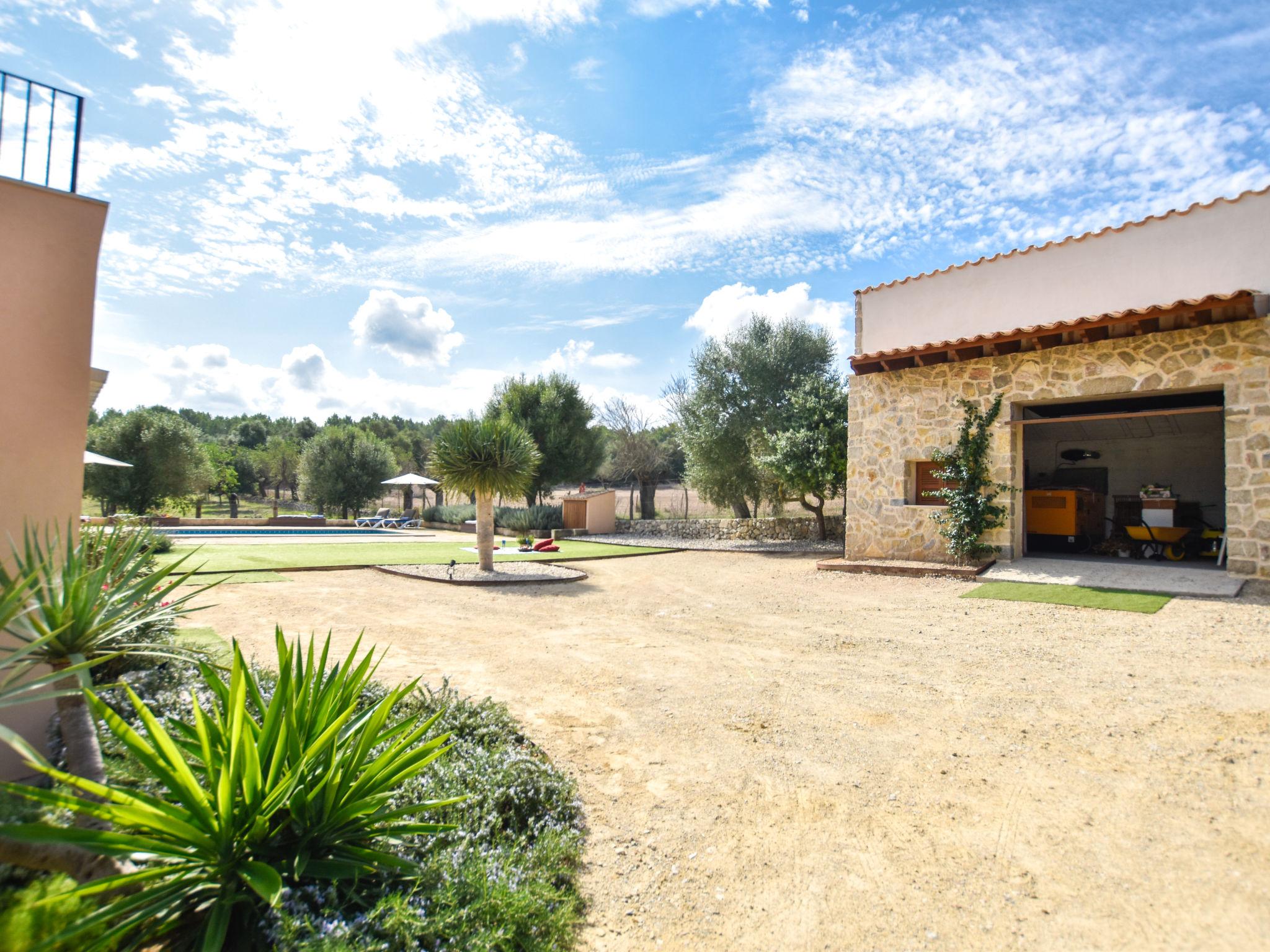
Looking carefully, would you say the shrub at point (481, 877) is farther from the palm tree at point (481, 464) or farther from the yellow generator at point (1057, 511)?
the yellow generator at point (1057, 511)

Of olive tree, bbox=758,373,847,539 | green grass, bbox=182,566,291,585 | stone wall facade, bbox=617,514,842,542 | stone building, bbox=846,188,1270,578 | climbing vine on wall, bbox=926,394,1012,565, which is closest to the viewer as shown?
stone building, bbox=846,188,1270,578

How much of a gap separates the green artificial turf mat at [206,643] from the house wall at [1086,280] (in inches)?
495

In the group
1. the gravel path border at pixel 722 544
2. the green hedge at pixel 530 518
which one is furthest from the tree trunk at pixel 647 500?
the green hedge at pixel 530 518

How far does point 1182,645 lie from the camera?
229 inches

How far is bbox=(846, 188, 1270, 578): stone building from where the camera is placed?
28.3 feet

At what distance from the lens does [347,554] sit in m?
14.3

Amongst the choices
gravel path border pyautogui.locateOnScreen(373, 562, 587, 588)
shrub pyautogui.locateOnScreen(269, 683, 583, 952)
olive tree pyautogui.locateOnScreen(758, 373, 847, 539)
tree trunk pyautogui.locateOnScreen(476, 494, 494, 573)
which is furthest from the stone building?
shrub pyautogui.locateOnScreen(269, 683, 583, 952)

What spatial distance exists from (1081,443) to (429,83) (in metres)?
15.7

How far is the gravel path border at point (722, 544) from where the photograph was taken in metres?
17.2

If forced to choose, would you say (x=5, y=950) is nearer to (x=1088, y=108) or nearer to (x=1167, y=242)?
(x=1088, y=108)

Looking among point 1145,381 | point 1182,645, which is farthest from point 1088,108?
point 1182,645

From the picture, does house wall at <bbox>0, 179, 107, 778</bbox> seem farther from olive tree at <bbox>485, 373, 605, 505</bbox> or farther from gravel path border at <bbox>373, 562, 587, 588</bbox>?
olive tree at <bbox>485, 373, 605, 505</bbox>

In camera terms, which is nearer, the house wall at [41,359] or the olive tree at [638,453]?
the house wall at [41,359]

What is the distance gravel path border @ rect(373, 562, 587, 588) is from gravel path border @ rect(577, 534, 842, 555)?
20.5 ft
